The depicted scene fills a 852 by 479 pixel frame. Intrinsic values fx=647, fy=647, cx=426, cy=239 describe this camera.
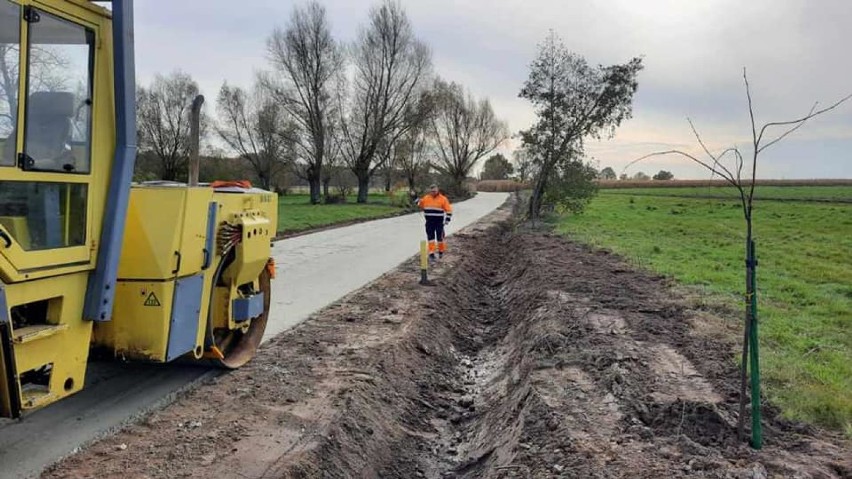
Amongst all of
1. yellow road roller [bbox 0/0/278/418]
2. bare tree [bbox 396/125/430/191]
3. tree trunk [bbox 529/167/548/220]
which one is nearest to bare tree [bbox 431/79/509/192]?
bare tree [bbox 396/125/430/191]

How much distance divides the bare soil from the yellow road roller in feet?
2.40

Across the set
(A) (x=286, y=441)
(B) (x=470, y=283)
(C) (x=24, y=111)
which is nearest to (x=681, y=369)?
(A) (x=286, y=441)

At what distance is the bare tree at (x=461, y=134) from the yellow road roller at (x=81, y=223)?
61.2 meters

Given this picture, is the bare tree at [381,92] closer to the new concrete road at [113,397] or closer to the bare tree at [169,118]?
the bare tree at [169,118]

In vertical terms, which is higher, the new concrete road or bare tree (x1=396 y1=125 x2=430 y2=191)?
bare tree (x1=396 y1=125 x2=430 y2=191)

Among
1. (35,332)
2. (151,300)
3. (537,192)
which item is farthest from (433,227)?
(537,192)

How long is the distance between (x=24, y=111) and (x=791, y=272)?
13582mm

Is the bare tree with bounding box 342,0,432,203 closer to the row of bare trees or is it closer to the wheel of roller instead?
the row of bare trees

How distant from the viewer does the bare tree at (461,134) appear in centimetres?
6862

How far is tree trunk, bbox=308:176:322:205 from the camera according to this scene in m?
44.4

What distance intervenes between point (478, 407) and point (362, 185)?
41251 millimetres

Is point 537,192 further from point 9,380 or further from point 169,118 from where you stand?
point 169,118

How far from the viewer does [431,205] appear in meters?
14.4

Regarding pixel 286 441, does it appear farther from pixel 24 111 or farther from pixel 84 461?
pixel 24 111
